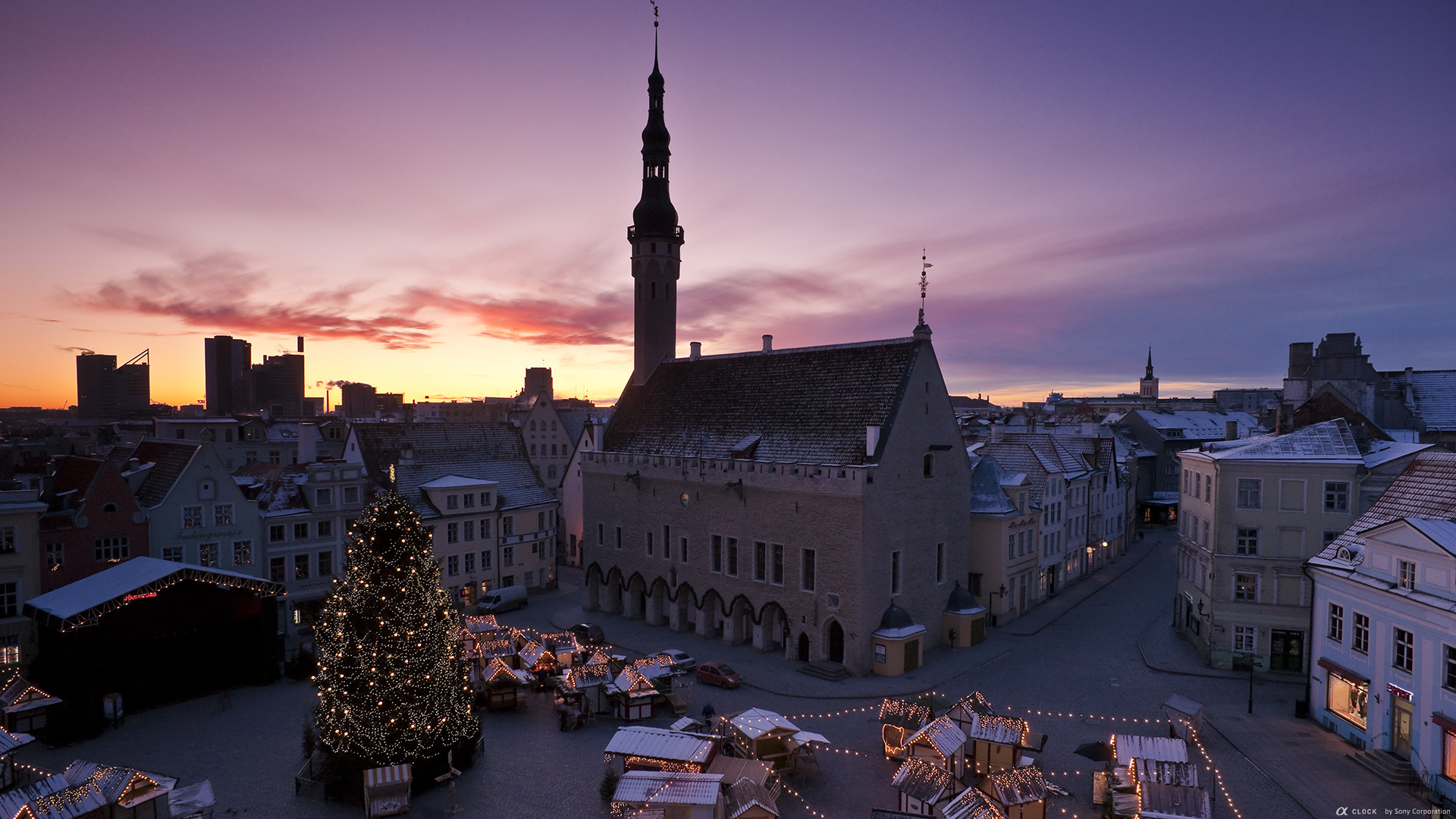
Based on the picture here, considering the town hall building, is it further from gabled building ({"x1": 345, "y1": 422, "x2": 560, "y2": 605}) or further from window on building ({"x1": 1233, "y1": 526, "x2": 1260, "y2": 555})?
window on building ({"x1": 1233, "y1": 526, "x2": 1260, "y2": 555})

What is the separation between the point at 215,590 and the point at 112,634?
3.89 m

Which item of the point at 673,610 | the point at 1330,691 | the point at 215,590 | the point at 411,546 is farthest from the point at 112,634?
the point at 1330,691

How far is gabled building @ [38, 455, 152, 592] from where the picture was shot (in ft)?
114

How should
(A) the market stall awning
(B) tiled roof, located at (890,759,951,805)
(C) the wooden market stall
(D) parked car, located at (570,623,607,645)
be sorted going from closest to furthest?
(B) tiled roof, located at (890,759,951,805) < (C) the wooden market stall < (A) the market stall awning < (D) parked car, located at (570,623,607,645)

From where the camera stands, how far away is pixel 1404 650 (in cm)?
2577

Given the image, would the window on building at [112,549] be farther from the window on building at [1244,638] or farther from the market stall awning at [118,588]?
the window on building at [1244,638]

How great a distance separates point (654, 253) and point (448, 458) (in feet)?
68.4

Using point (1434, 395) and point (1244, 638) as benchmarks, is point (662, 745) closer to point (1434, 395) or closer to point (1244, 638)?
point (1244, 638)

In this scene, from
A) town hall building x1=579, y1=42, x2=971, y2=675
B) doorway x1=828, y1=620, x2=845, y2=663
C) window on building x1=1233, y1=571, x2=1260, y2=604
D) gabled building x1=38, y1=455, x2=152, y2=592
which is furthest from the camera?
doorway x1=828, y1=620, x2=845, y2=663

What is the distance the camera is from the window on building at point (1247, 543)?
36062 mm

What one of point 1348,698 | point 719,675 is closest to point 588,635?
point 719,675

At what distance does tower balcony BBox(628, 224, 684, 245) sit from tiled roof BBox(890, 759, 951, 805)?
39.3 metres

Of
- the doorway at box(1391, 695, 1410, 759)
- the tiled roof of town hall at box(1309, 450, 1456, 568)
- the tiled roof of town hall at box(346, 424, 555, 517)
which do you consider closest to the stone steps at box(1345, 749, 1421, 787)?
the doorway at box(1391, 695, 1410, 759)

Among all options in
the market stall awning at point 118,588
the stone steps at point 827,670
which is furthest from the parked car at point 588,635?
the market stall awning at point 118,588
